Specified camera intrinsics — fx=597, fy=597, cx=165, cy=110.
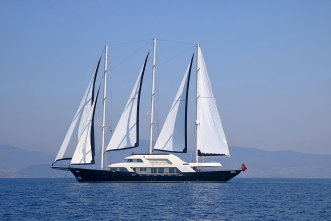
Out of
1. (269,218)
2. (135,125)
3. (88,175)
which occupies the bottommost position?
(269,218)

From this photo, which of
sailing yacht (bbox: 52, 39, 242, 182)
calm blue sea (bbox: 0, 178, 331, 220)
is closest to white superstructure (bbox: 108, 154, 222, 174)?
sailing yacht (bbox: 52, 39, 242, 182)

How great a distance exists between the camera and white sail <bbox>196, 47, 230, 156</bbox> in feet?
248

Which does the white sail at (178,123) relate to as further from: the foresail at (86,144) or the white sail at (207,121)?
the foresail at (86,144)

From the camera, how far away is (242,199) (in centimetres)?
5809

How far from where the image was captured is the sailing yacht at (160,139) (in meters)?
75.1

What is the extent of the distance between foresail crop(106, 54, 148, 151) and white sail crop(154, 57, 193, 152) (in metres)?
3.58

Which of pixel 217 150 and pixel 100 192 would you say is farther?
pixel 217 150

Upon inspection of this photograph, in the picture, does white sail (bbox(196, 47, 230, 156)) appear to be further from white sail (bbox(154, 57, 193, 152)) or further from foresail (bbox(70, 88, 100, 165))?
foresail (bbox(70, 88, 100, 165))

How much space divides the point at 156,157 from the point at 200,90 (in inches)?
400

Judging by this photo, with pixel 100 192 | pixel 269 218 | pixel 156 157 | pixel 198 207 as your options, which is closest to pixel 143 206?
pixel 198 207

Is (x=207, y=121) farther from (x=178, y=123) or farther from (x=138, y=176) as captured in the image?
(x=138, y=176)

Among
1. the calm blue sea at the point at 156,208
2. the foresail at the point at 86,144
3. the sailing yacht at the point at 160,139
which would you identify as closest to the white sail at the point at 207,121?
the sailing yacht at the point at 160,139

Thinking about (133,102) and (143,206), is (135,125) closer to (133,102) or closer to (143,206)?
(133,102)

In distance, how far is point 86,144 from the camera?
76500mm
